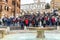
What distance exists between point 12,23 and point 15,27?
211 cm

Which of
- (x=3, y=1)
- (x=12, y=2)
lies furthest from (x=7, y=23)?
(x=12, y=2)

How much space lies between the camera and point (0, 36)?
16.1 m

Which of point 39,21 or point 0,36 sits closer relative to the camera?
point 0,36

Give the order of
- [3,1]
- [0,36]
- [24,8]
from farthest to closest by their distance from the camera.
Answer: [24,8] → [3,1] → [0,36]

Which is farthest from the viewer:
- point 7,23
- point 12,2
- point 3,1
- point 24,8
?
point 12,2

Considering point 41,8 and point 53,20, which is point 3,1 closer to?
point 41,8

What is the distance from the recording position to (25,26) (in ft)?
86.1

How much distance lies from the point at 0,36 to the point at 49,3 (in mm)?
45055

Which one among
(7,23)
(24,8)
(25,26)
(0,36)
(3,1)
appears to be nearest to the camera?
(0,36)

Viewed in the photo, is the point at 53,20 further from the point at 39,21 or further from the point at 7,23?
the point at 7,23

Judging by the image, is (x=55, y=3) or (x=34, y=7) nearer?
(x=55, y=3)

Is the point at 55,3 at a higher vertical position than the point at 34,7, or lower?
higher

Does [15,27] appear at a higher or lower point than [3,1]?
lower

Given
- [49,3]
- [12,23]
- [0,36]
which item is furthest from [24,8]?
[0,36]
